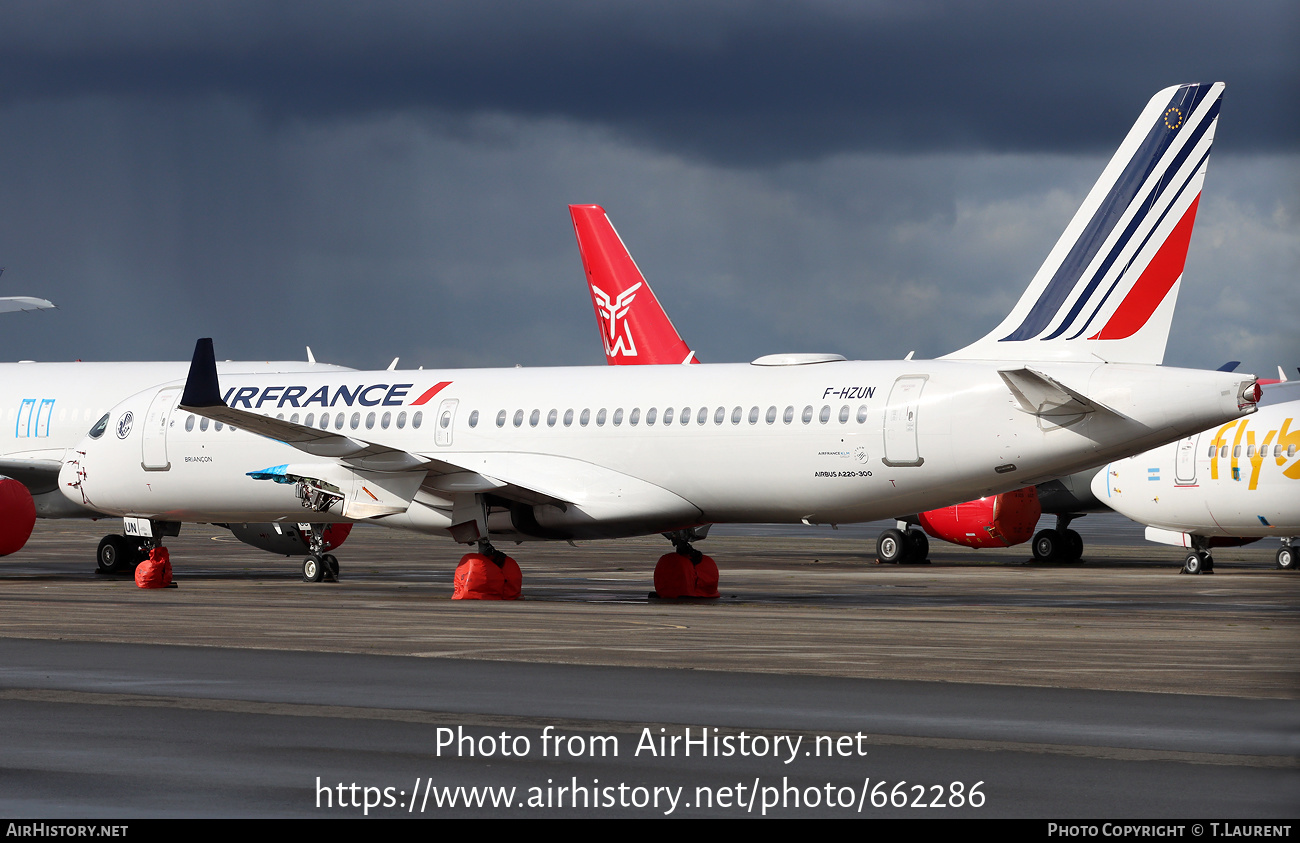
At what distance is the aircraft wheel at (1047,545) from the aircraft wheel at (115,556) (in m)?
20.9

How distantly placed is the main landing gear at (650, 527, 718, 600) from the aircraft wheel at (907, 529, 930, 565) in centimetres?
1522

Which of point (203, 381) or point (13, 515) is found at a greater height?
point (203, 381)

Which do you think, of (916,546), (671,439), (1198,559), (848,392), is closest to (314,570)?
(671,439)

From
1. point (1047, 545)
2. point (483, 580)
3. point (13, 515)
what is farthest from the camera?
point (1047, 545)

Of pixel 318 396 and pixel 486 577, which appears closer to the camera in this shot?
pixel 486 577

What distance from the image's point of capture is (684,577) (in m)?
25.5

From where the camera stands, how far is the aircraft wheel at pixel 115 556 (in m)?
34.6

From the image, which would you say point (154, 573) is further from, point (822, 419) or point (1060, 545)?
point (1060, 545)

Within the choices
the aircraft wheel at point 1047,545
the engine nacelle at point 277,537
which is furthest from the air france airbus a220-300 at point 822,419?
the aircraft wheel at point 1047,545

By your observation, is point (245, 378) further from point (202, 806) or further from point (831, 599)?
point (202, 806)

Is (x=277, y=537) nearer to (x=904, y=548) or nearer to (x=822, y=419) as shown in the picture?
(x=904, y=548)

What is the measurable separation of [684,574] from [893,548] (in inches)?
633

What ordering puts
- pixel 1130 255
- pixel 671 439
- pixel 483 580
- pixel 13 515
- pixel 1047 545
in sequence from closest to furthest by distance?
pixel 1130 255
pixel 671 439
pixel 483 580
pixel 13 515
pixel 1047 545

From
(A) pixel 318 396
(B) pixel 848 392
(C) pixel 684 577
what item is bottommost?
(C) pixel 684 577
